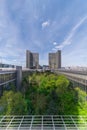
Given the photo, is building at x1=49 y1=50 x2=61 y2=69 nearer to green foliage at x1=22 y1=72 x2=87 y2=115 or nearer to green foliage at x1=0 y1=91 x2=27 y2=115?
green foliage at x1=22 y1=72 x2=87 y2=115

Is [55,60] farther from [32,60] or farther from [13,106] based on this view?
[13,106]

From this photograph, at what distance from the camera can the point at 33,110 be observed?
5.92 m

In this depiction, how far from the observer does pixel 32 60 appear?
30625 millimetres

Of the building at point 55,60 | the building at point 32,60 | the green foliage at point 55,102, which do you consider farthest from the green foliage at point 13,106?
the building at point 55,60

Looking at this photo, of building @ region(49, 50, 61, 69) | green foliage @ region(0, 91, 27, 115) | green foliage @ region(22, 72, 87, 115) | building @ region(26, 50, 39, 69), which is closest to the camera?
green foliage @ region(0, 91, 27, 115)

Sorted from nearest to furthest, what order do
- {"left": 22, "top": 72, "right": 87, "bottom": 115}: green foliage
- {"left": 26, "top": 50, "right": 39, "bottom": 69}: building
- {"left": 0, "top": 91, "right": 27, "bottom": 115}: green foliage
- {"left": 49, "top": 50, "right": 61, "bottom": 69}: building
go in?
{"left": 0, "top": 91, "right": 27, "bottom": 115}: green foliage < {"left": 22, "top": 72, "right": 87, "bottom": 115}: green foliage < {"left": 26, "top": 50, "right": 39, "bottom": 69}: building < {"left": 49, "top": 50, "right": 61, "bottom": 69}: building

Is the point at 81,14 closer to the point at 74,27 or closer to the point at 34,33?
the point at 74,27

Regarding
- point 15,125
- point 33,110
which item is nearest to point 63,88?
point 33,110

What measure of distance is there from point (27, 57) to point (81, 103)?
850 inches

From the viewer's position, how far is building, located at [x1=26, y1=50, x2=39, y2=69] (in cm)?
2894

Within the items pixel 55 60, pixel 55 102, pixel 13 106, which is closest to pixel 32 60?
pixel 55 60

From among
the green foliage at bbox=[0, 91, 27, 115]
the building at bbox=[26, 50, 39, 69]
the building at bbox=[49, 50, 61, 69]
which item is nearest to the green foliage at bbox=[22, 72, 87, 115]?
the green foliage at bbox=[0, 91, 27, 115]

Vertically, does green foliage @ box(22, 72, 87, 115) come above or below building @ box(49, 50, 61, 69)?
below

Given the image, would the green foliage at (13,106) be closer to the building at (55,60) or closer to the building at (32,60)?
the building at (32,60)
